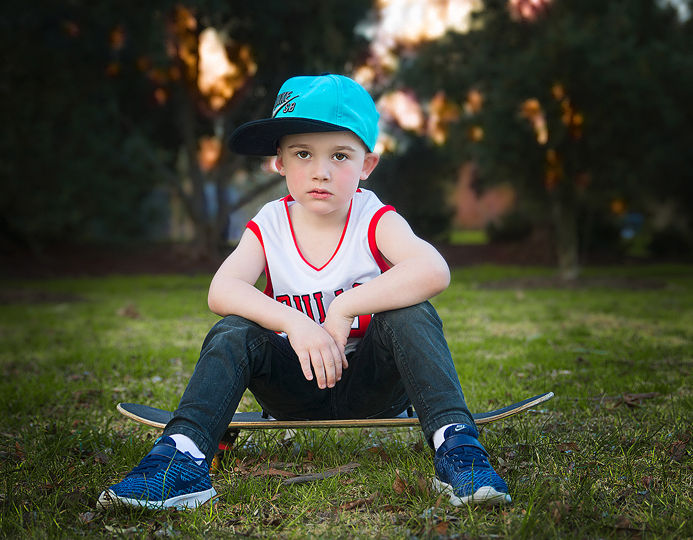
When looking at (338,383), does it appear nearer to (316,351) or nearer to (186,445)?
(316,351)

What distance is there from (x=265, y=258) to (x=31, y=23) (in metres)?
10.0

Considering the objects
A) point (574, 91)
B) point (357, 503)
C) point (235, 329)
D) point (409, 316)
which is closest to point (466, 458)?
point (357, 503)

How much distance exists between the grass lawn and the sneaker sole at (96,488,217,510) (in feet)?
0.12

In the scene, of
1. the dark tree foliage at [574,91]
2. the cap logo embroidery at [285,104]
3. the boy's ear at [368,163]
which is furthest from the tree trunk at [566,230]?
the cap logo embroidery at [285,104]

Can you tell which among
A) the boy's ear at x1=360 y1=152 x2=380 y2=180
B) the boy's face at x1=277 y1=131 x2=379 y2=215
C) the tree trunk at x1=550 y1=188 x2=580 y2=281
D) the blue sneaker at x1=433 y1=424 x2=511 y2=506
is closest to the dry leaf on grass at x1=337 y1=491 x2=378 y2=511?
the blue sneaker at x1=433 y1=424 x2=511 y2=506

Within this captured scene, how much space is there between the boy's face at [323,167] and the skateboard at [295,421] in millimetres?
724

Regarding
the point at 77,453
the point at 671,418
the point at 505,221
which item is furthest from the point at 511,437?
the point at 505,221

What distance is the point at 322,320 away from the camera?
2.40m

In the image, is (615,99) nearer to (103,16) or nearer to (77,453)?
(103,16)

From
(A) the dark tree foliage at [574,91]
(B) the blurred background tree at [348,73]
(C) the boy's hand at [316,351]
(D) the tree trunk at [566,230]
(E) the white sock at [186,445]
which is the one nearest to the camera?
(E) the white sock at [186,445]

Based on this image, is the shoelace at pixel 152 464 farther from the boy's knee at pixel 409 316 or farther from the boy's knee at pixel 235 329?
the boy's knee at pixel 409 316

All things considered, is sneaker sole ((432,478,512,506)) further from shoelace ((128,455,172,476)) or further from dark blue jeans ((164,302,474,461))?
shoelace ((128,455,172,476))

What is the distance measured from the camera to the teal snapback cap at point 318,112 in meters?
2.24

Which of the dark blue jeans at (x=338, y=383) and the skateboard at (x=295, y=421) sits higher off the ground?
the dark blue jeans at (x=338, y=383)
